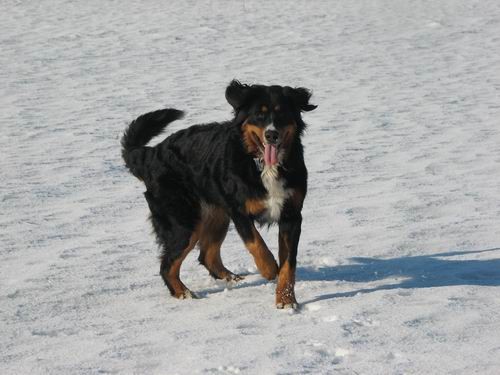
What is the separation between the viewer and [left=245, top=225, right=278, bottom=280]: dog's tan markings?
17.5ft

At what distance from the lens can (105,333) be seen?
4.79 m

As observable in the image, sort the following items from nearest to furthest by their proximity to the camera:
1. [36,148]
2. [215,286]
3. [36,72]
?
1. [215,286]
2. [36,148]
3. [36,72]

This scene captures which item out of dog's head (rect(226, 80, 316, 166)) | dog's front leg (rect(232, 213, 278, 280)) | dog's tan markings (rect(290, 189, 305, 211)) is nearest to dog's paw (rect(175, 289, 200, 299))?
dog's front leg (rect(232, 213, 278, 280))

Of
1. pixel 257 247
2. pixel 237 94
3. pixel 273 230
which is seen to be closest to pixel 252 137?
pixel 237 94

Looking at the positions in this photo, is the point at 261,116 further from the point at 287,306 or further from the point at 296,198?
the point at 287,306

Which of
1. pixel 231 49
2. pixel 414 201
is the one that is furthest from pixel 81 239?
pixel 231 49

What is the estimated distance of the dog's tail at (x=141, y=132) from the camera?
6160 millimetres

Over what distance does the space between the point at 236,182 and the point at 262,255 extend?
53 cm

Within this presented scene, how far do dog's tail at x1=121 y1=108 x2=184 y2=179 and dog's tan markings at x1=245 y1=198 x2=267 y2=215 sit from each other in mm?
1101

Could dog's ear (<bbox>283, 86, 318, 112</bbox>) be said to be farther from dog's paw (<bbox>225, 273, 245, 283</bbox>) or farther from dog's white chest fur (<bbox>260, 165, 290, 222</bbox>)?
dog's paw (<bbox>225, 273, 245, 283</bbox>)

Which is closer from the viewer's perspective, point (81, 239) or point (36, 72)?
point (81, 239)

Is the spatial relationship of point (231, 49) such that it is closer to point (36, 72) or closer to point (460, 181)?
→ point (36, 72)

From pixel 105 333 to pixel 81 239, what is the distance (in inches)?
99.2

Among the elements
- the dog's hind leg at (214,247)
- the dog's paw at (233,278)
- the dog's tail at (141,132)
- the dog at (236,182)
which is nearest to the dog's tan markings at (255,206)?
the dog at (236,182)
